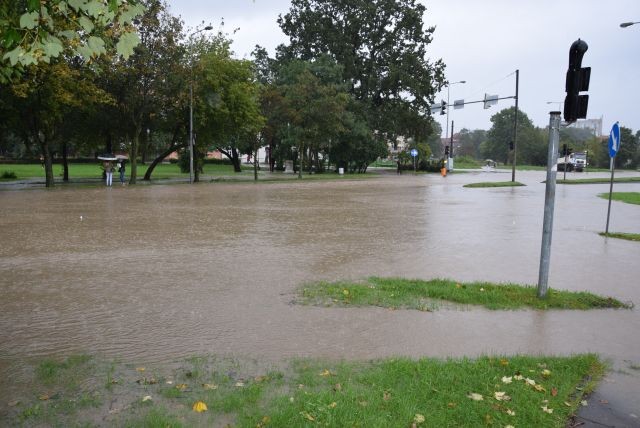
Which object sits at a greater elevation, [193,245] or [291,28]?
[291,28]

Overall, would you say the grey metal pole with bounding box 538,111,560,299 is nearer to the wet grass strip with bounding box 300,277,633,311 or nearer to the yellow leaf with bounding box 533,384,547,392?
the wet grass strip with bounding box 300,277,633,311

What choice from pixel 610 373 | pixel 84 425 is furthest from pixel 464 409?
pixel 84 425

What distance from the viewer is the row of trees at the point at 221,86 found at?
2582cm

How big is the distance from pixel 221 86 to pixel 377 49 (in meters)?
28.1

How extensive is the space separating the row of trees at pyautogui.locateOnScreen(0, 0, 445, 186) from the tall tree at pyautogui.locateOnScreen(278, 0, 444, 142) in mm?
124

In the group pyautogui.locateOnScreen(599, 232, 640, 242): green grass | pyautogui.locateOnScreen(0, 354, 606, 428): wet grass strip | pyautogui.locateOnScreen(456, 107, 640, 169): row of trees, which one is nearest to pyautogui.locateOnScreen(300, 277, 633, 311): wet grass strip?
pyautogui.locateOnScreen(0, 354, 606, 428): wet grass strip

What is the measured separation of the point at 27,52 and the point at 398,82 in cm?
5836

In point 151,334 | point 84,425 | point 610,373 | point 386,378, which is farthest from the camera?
point 151,334

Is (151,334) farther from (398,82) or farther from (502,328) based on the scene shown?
(398,82)

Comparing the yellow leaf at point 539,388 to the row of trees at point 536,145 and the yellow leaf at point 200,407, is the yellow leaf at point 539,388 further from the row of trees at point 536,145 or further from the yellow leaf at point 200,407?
the row of trees at point 536,145

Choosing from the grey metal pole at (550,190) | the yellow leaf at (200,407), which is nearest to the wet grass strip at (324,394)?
the yellow leaf at (200,407)

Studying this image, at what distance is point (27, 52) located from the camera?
11.6 ft

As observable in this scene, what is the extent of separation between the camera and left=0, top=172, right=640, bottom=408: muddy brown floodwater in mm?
5633

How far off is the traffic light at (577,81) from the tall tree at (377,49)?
51598mm
